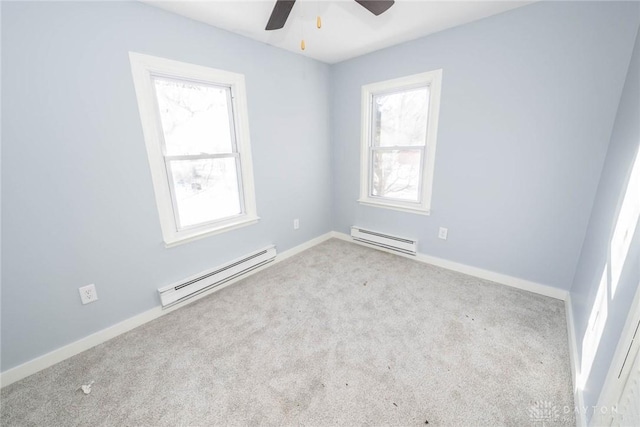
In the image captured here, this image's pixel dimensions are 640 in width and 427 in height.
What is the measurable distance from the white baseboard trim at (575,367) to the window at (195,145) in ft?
8.52

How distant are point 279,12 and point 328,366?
7.65 ft

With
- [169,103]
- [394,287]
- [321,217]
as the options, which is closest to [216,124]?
[169,103]

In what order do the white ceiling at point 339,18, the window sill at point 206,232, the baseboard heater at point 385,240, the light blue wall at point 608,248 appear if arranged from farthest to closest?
the baseboard heater at point 385,240 < the window sill at point 206,232 < the white ceiling at point 339,18 < the light blue wall at point 608,248

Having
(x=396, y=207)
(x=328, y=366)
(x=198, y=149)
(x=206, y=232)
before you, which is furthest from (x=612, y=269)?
(x=198, y=149)

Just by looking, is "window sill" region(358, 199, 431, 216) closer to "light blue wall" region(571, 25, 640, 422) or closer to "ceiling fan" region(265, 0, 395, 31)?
"light blue wall" region(571, 25, 640, 422)

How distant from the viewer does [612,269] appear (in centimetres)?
121

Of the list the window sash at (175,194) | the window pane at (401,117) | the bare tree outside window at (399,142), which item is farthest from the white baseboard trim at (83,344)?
the window pane at (401,117)

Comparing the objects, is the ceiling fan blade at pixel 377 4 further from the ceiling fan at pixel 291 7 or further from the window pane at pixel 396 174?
the window pane at pixel 396 174

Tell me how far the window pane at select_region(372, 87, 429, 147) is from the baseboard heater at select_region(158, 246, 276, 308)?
6.22 ft

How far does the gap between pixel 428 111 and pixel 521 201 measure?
1.21 meters

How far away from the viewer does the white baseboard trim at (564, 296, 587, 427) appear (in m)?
1.18

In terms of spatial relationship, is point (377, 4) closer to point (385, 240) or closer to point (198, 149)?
point (198, 149)

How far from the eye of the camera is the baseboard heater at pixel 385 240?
2.88m
